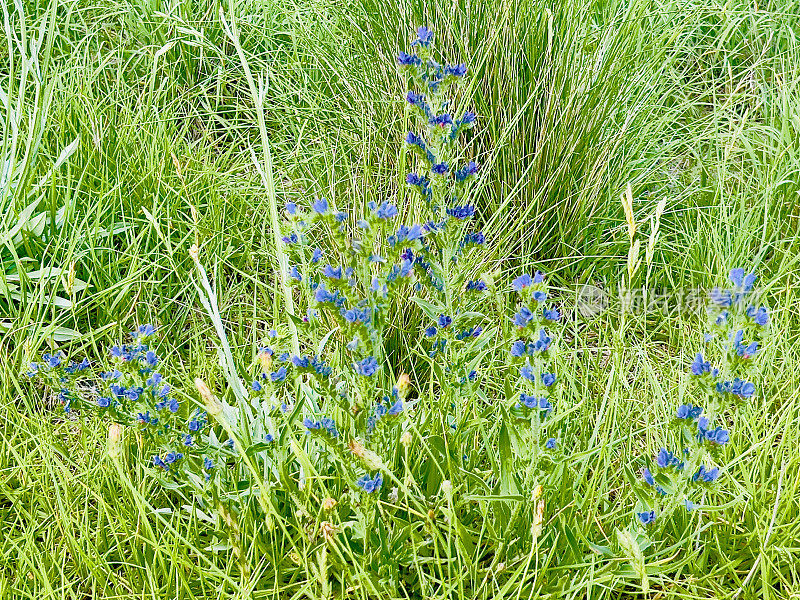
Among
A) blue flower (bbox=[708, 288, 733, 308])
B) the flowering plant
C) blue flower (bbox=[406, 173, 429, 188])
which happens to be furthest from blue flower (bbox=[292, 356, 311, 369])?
blue flower (bbox=[708, 288, 733, 308])

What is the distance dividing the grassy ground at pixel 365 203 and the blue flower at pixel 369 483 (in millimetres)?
258

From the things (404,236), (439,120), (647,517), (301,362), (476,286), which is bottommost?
(647,517)

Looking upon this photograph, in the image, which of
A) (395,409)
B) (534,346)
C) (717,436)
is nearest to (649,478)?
(717,436)

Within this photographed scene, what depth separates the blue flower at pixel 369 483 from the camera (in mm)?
1457

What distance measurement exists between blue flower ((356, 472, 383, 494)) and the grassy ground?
0.26 m

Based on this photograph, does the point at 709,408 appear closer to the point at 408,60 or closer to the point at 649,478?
the point at 649,478

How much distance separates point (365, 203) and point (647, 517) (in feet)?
3.73

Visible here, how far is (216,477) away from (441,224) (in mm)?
673

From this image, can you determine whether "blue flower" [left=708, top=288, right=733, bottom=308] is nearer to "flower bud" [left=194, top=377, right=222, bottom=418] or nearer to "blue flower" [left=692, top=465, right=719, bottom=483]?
"blue flower" [left=692, top=465, right=719, bottom=483]

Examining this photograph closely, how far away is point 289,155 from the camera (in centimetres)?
279

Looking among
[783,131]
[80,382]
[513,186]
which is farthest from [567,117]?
[80,382]

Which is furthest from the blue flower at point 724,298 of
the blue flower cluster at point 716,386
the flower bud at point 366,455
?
the flower bud at point 366,455

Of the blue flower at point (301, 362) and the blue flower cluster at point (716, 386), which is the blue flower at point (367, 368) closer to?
the blue flower at point (301, 362)

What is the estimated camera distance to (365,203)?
2.26m
